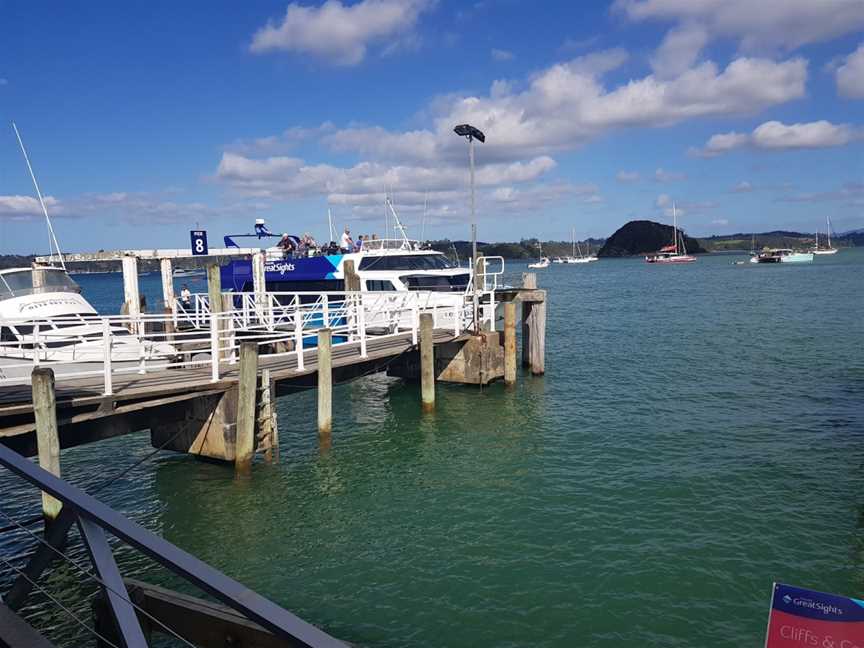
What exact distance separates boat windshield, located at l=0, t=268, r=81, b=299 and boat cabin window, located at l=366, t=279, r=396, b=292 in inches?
437

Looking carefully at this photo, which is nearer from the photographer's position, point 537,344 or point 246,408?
point 246,408

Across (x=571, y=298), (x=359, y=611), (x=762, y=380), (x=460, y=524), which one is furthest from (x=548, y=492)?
(x=571, y=298)

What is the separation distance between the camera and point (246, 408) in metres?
12.1

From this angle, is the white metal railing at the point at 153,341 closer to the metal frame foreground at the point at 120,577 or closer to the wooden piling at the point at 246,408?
the wooden piling at the point at 246,408

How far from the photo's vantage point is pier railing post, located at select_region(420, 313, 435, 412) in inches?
664

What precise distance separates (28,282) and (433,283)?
1385 centimetres

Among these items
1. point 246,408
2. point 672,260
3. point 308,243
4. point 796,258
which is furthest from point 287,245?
point 672,260

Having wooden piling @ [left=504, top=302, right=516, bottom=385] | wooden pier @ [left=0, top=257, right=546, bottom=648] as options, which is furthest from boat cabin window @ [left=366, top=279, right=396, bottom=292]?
wooden piling @ [left=504, top=302, right=516, bottom=385]

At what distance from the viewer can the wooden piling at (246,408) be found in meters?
11.8

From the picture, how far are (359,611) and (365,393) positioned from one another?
12728 mm

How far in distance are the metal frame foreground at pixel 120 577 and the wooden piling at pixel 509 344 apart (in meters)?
17.3

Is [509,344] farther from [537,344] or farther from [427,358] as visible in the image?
[427,358]

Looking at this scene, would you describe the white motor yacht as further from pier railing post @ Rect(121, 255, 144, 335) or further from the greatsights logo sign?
the greatsights logo sign

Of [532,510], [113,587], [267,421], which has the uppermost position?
[113,587]
